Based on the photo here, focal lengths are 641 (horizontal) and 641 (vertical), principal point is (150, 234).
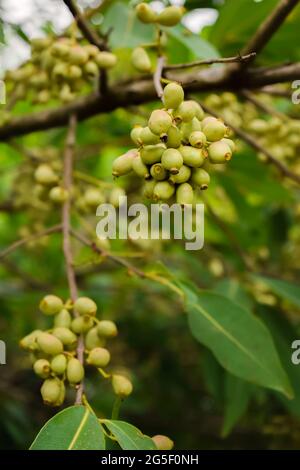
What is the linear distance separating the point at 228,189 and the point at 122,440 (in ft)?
4.26

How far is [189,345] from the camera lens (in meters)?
2.76

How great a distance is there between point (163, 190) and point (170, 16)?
1.59 ft

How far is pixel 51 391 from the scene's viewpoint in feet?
3.30

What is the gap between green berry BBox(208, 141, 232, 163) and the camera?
0.89m

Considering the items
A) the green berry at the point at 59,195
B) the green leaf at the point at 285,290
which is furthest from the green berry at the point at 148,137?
the green leaf at the point at 285,290

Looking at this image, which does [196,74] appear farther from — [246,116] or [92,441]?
[92,441]

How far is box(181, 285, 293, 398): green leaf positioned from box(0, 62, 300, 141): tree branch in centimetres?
44

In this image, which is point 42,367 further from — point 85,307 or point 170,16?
point 170,16

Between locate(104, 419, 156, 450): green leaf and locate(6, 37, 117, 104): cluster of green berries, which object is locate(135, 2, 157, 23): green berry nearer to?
locate(6, 37, 117, 104): cluster of green berries

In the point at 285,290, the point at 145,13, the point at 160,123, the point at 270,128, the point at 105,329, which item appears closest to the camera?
the point at 160,123

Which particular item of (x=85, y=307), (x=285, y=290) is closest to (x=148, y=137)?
(x=85, y=307)

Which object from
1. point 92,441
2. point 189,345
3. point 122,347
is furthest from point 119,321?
point 92,441

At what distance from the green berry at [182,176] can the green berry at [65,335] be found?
1.11ft

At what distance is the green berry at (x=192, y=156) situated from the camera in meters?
0.87
